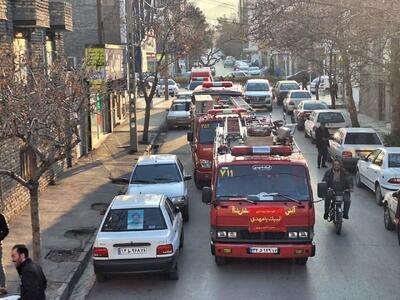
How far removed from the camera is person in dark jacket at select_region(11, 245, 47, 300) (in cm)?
791

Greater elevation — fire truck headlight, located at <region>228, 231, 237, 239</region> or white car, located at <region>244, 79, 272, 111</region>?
white car, located at <region>244, 79, 272, 111</region>

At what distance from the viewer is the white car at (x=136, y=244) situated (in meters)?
11.1

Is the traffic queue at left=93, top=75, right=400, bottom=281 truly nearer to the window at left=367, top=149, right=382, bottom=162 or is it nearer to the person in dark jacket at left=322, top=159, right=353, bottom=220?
the person in dark jacket at left=322, top=159, right=353, bottom=220

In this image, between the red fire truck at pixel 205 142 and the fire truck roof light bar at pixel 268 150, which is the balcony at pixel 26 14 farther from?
the fire truck roof light bar at pixel 268 150

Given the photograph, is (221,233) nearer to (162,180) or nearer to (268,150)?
(268,150)

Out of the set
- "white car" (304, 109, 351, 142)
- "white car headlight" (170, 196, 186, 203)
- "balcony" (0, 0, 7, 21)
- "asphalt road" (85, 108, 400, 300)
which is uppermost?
"balcony" (0, 0, 7, 21)

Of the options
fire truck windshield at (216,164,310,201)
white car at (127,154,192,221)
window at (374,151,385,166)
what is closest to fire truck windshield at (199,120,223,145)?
white car at (127,154,192,221)

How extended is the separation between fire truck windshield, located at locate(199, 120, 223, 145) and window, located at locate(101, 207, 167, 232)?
8.77 metres

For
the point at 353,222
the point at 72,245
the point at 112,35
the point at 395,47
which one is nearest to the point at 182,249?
the point at 72,245

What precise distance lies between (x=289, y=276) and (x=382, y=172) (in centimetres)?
661

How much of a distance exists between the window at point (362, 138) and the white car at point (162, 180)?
759 cm

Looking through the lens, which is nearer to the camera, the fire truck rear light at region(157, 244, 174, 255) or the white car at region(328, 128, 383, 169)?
the fire truck rear light at region(157, 244, 174, 255)

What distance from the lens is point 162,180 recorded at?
1675 cm

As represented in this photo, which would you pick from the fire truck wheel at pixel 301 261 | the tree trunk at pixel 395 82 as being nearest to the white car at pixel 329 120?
the tree trunk at pixel 395 82
